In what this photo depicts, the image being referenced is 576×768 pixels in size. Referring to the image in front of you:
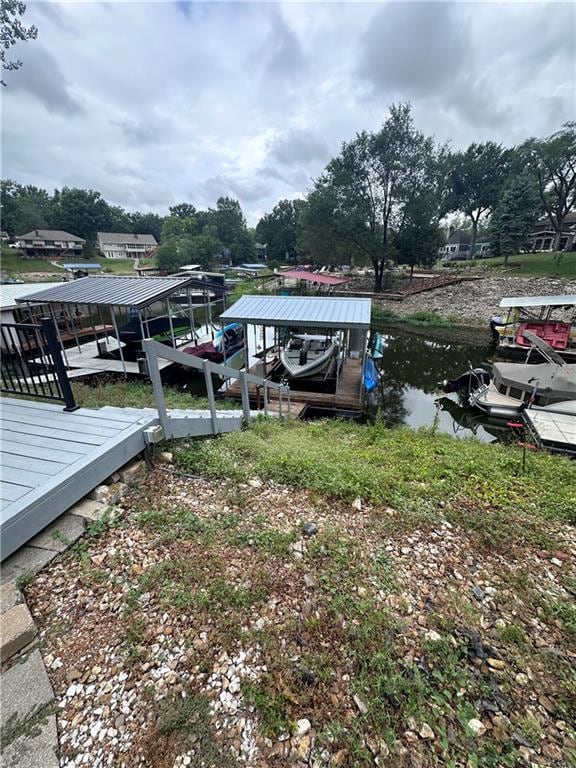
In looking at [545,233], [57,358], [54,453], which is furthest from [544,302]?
[545,233]

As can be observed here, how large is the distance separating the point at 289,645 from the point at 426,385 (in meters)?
11.5

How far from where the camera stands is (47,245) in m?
51.8

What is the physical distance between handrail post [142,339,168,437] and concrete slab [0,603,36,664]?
1.92 metres

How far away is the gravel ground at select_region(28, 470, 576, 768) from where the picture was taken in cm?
150

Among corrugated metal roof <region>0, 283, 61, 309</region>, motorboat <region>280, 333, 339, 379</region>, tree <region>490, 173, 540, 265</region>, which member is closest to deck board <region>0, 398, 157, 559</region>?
motorboat <region>280, 333, 339, 379</region>

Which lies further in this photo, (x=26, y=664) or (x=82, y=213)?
(x=82, y=213)

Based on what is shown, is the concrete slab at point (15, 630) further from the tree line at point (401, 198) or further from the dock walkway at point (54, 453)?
the tree line at point (401, 198)

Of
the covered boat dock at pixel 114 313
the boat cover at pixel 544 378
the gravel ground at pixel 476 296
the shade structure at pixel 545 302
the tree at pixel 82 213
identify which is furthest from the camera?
the tree at pixel 82 213

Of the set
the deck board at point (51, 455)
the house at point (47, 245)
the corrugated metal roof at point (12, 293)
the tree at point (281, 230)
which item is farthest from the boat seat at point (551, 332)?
the house at point (47, 245)

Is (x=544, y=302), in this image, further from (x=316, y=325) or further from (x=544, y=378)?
(x=316, y=325)

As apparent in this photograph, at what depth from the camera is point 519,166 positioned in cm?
3559

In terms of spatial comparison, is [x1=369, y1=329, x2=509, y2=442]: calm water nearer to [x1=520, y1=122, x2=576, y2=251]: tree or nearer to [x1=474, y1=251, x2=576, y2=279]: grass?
[x1=474, y1=251, x2=576, y2=279]: grass

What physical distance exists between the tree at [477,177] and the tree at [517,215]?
10.6 metres

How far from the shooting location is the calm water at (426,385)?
8.95m
